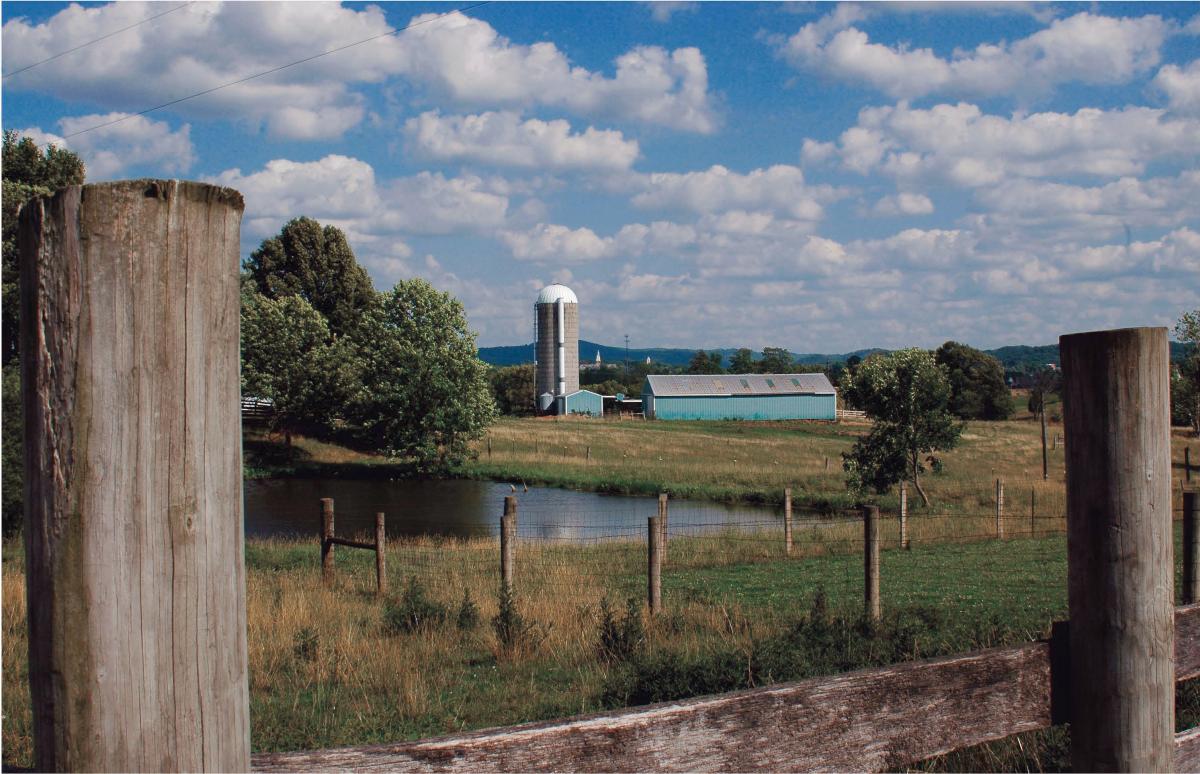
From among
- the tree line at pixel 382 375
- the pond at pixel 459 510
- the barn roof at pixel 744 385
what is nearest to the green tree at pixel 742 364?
the barn roof at pixel 744 385

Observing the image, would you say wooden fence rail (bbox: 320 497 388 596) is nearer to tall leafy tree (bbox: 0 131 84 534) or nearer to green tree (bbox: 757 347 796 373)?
tall leafy tree (bbox: 0 131 84 534)

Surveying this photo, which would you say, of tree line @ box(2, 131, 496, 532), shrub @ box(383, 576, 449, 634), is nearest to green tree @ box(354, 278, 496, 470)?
tree line @ box(2, 131, 496, 532)

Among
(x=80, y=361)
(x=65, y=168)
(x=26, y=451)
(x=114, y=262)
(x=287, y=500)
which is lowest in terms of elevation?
(x=287, y=500)

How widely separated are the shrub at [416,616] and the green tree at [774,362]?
100895 mm

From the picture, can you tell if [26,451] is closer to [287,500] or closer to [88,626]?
[88,626]

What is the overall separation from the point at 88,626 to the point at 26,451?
Result: 11.6 inches

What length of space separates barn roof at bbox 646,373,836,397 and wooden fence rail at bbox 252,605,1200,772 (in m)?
81.6

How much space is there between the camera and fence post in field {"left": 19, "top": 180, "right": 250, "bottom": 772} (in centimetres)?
138

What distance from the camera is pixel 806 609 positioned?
35.0ft

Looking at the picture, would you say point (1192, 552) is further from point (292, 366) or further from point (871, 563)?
point (292, 366)

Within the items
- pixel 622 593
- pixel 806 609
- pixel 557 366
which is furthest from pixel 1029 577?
pixel 557 366

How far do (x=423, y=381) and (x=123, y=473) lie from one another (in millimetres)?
45024

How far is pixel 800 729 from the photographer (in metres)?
2.40

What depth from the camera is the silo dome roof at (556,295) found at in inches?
3755
